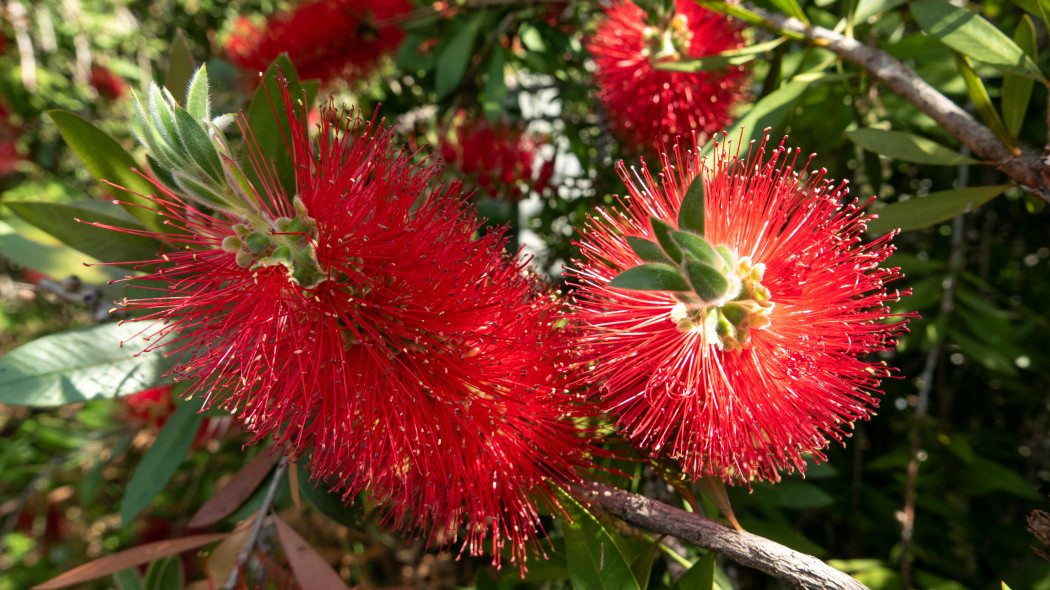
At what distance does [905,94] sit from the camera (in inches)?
39.8

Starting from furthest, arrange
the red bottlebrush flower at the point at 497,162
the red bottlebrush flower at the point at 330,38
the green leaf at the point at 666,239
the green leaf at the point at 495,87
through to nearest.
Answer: the red bottlebrush flower at the point at 330,38
the red bottlebrush flower at the point at 497,162
the green leaf at the point at 495,87
the green leaf at the point at 666,239

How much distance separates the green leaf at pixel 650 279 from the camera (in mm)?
657

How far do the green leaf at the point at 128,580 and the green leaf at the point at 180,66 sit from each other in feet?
3.35

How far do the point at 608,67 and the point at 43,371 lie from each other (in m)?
1.26

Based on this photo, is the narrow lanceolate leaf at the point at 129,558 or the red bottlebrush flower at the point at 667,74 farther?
the red bottlebrush flower at the point at 667,74

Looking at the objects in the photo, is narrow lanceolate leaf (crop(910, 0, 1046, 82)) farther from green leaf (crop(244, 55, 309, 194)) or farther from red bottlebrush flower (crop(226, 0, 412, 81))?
red bottlebrush flower (crop(226, 0, 412, 81))

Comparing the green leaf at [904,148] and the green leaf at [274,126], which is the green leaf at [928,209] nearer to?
the green leaf at [904,148]

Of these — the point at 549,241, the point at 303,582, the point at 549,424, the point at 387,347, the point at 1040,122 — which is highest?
the point at 1040,122

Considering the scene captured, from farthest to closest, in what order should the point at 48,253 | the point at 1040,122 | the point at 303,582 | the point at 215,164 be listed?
the point at 1040,122
the point at 48,253
the point at 303,582
the point at 215,164

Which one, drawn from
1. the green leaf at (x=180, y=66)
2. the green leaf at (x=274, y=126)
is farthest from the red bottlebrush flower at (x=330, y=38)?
the green leaf at (x=274, y=126)

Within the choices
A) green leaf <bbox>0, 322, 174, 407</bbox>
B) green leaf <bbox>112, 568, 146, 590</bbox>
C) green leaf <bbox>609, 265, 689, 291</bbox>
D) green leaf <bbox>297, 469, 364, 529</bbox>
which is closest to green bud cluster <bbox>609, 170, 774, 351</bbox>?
green leaf <bbox>609, 265, 689, 291</bbox>

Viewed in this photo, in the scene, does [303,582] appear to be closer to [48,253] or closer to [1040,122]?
[48,253]

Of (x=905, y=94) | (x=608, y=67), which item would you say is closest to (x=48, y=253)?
(x=608, y=67)

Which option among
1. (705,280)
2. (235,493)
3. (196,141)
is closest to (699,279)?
(705,280)
